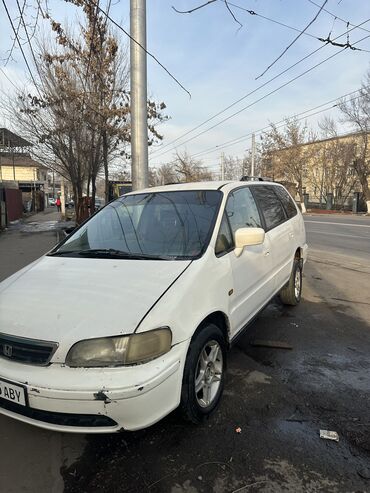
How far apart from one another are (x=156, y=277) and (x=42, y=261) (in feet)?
4.26

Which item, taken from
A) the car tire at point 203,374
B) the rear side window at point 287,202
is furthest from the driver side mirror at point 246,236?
the rear side window at point 287,202

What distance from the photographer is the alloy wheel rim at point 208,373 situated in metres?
2.86

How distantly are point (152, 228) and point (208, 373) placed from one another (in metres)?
1.40

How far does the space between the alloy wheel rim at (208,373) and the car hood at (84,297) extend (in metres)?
0.63

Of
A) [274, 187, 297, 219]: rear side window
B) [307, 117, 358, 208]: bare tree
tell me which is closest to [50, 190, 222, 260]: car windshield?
[274, 187, 297, 219]: rear side window

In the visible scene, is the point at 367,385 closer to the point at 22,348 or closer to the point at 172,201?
the point at 172,201

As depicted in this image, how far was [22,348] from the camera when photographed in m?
2.44

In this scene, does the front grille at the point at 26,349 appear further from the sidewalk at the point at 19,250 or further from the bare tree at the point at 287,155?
the bare tree at the point at 287,155

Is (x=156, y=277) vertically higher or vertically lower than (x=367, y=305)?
higher

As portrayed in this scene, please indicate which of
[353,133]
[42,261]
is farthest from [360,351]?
[353,133]

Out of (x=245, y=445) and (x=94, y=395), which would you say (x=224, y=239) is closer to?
(x=245, y=445)

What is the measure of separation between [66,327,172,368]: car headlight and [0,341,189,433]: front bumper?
0.04 metres

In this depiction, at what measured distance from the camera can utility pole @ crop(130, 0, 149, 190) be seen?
6.56 m

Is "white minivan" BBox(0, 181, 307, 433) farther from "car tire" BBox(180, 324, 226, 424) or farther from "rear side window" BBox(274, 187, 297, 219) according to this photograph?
"rear side window" BBox(274, 187, 297, 219)
